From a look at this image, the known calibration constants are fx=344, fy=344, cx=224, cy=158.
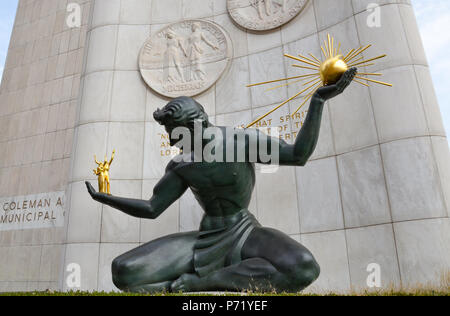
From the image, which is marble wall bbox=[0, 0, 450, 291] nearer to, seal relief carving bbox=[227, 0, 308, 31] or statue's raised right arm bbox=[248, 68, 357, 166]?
seal relief carving bbox=[227, 0, 308, 31]

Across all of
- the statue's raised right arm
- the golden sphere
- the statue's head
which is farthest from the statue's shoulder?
the golden sphere

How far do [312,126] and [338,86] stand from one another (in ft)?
1.44

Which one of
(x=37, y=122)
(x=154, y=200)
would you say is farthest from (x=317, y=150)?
(x=37, y=122)

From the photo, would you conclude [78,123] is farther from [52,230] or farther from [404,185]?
[404,185]

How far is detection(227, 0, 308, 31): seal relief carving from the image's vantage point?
7383mm

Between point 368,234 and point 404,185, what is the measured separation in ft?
3.15

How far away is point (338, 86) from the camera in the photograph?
3.24 meters

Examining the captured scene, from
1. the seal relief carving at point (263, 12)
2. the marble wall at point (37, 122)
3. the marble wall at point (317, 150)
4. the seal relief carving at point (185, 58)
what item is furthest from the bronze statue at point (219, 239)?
the marble wall at point (37, 122)

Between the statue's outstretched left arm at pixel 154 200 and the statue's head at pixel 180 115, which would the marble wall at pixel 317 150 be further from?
the statue's head at pixel 180 115

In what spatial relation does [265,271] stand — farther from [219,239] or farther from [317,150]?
[317,150]

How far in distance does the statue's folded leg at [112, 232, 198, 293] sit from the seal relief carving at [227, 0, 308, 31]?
5.51 m

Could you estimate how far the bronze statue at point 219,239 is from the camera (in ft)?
10.6

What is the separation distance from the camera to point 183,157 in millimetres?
4008

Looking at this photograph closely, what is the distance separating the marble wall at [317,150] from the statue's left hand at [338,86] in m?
2.67
